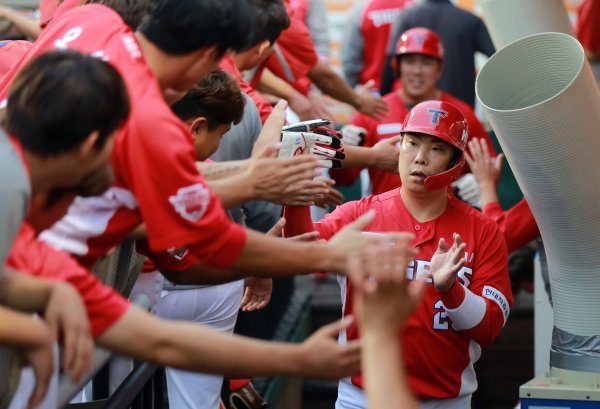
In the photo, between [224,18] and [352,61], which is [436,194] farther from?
[352,61]

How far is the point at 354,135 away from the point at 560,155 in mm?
2025

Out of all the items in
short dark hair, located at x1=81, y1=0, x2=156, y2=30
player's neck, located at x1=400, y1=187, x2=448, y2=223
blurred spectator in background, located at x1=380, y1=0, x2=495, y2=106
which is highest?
short dark hair, located at x1=81, y1=0, x2=156, y2=30

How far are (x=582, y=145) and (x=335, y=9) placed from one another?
6703 mm

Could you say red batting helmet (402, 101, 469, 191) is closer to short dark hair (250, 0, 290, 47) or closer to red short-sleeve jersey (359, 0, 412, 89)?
short dark hair (250, 0, 290, 47)

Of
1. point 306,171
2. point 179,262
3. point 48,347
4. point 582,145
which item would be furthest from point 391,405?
point 582,145

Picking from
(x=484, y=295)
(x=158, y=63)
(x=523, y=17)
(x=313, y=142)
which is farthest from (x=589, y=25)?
(x=158, y=63)

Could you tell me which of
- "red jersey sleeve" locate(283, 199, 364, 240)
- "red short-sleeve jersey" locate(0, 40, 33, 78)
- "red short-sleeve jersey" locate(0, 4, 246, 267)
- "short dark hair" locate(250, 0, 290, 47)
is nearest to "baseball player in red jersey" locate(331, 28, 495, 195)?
"short dark hair" locate(250, 0, 290, 47)

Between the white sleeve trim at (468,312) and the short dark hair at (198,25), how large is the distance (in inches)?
53.9

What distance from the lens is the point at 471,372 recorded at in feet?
15.0

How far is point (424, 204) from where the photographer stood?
4.63 metres

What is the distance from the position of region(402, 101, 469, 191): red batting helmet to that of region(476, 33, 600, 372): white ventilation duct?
144mm

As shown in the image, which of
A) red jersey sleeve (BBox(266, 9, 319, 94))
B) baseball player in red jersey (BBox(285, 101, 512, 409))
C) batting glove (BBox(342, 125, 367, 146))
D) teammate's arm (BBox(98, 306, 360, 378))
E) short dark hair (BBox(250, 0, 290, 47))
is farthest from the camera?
red jersey sleeve (BBox(266, 9, 319, 94))

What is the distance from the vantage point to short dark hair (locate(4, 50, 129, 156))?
106 inches

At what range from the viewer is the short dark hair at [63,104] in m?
2.69
